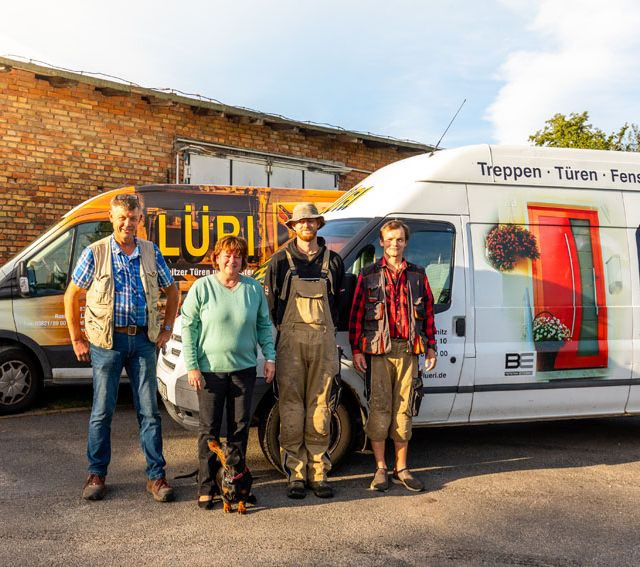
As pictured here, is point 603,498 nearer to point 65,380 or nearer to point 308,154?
point 65,380

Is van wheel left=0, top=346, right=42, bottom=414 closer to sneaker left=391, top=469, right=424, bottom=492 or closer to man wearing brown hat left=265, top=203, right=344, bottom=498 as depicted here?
man wearing brown hat left=265, top=203, right=344, bottom=498

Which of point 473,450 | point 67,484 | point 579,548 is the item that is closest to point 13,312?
point 67,484

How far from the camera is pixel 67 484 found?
442cm

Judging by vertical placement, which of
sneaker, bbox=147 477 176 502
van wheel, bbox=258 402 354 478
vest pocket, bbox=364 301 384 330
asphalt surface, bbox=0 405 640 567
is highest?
vest pocket, bbox=364 301 384 330

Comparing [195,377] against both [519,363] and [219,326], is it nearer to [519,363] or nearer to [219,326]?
[219,326]

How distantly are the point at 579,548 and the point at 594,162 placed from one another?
10.5 feet

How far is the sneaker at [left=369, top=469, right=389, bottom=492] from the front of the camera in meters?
4.34

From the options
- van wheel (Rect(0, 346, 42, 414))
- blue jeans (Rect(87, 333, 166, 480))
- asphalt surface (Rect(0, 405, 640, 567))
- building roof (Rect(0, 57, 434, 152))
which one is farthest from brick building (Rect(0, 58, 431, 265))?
blue jeans (Rect(87, 333, 166, 480))

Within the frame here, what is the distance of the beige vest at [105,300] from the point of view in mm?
3982

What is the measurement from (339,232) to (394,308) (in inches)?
36.4

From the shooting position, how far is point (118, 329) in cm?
405

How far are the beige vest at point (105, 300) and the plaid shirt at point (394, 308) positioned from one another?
135 cm

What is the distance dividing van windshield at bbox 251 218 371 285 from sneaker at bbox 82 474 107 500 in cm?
179

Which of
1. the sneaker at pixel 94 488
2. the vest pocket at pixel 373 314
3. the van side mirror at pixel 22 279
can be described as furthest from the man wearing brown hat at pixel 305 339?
the van side mirror at pixel 22 279
